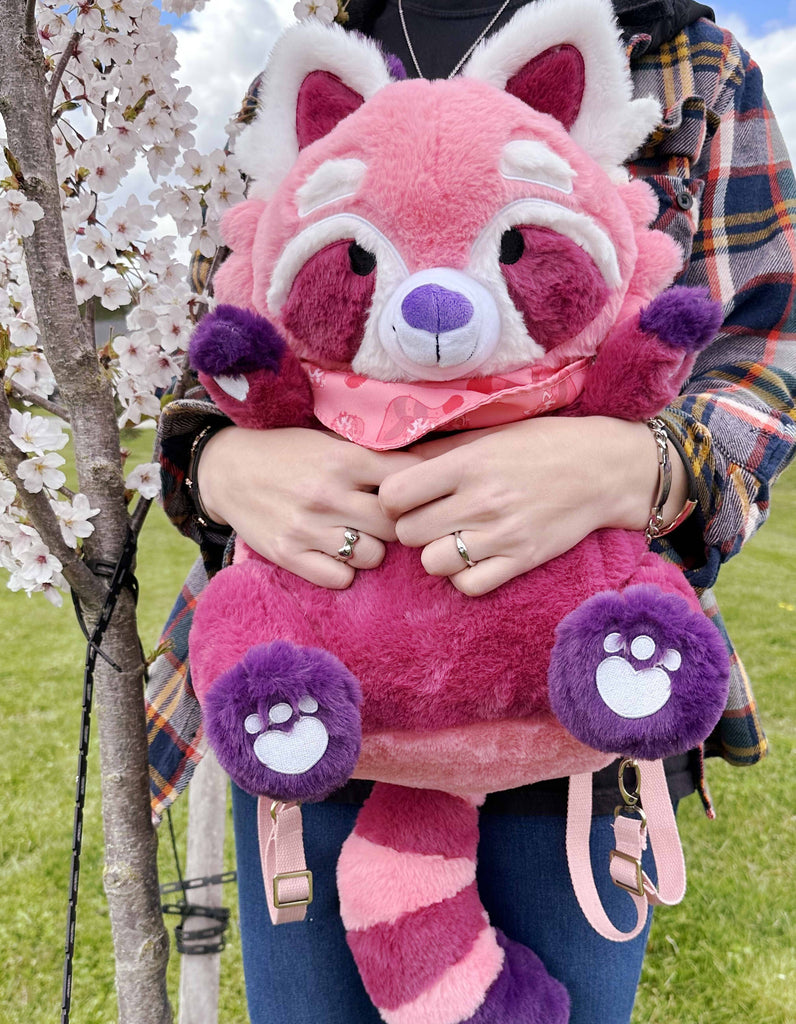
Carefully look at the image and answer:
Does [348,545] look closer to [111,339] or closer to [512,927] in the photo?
[111,339]

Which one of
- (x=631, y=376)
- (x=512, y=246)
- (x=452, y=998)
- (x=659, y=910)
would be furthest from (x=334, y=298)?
(x=659, y=910)

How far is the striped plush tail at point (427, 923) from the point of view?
729 millimetres

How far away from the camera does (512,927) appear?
2.92 feet

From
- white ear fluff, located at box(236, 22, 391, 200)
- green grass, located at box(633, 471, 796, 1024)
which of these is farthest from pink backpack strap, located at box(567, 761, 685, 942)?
green grass, located at box(633, 471, 796, 1024)

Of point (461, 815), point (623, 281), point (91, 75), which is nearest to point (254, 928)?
point (461, 815)

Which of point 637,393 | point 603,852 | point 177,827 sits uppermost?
point 637,393

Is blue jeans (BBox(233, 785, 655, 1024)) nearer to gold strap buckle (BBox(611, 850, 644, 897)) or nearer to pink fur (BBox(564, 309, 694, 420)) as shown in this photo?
gold strap buckle (BBox(611, 850, 644, 897))

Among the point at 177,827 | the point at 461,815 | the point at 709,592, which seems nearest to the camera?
the point at 461,815

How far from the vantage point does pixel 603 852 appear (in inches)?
33.8

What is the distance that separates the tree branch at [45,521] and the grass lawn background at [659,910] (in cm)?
48

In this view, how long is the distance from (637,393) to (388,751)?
1.26 ft

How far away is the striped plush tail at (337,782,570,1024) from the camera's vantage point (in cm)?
73

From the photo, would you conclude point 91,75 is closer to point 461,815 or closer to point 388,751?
point 388,751

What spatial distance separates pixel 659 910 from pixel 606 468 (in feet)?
6.95
